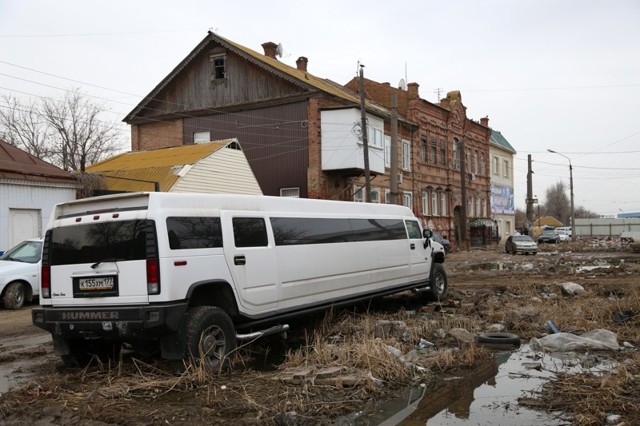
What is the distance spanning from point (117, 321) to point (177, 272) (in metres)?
0.83

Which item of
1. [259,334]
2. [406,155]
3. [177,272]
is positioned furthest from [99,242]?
[406,155]

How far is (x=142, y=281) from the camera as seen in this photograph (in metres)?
6.18

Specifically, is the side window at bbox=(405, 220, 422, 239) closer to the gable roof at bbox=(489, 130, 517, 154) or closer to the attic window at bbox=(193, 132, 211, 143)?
the attic window at bbox=(193, 132, 211, 143)

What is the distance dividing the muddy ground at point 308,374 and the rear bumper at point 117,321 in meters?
0.47

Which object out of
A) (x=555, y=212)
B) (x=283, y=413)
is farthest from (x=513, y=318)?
(x=555, y=212)

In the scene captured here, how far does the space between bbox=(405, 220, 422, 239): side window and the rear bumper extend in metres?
6.23

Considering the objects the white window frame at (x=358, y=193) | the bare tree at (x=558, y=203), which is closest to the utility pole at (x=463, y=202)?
the white window frame at (x=358, y=193)

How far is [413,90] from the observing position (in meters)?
38.2

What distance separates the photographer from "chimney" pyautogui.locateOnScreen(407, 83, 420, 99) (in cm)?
3793

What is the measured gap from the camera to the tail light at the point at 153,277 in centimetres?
612

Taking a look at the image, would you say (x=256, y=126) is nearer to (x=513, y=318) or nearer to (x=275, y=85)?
(x=275, y=85)

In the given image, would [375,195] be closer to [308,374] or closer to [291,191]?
[291,191]

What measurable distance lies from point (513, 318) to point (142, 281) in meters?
6.13

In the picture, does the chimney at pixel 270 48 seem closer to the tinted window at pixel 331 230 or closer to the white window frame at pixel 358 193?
the white window frame at pixel 358 193
